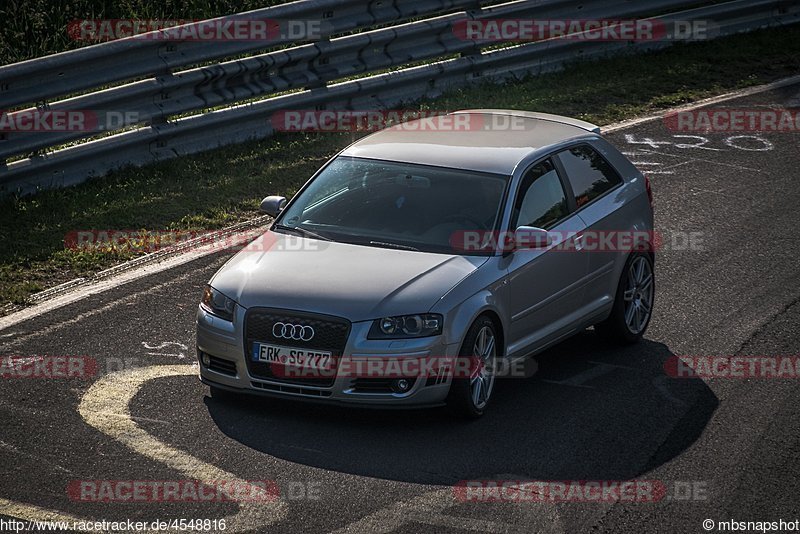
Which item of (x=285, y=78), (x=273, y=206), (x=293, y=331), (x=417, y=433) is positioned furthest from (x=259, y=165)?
(x=417, y=433)

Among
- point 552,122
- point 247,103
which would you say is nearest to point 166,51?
point 247,103

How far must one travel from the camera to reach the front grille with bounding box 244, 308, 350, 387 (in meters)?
7.46

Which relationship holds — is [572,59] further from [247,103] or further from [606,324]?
[606,324]

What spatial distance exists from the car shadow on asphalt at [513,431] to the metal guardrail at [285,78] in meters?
4.60

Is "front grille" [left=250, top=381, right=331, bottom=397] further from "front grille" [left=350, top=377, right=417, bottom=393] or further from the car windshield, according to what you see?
the car windshield

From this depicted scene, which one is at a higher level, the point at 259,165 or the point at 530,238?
the point at 530,238

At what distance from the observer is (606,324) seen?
9.46 meters

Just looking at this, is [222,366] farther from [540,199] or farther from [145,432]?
[540,199]

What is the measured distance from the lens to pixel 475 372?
7777mm

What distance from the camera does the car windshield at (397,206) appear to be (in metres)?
8.34

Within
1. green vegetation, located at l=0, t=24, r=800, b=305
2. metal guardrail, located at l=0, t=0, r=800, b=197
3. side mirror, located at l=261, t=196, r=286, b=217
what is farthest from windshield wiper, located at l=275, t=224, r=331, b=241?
metal guardrail, located at l=0, t=0, r=800, b=197

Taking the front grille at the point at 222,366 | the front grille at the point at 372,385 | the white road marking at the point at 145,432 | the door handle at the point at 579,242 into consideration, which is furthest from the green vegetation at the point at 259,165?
the door handle at the point at 579,242

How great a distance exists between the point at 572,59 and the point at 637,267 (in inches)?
297

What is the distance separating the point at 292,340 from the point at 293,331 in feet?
0.17
